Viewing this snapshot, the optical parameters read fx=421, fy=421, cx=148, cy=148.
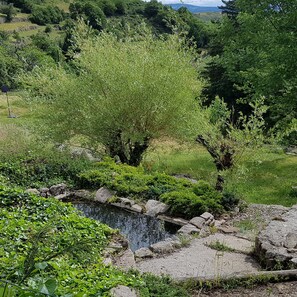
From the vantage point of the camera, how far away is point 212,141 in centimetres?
1188

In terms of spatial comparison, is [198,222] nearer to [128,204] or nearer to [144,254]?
[144,254]

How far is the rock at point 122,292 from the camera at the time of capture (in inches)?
220

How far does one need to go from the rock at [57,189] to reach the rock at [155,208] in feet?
10.5

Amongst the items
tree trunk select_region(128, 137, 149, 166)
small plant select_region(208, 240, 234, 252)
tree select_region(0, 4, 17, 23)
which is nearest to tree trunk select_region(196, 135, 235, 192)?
small plant select_region(208, 240, 234, 252)

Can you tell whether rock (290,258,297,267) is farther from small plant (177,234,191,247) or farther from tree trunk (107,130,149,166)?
tree trunk (107,130,149,166)

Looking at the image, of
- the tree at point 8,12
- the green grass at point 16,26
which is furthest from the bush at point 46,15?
the tree at point 8,12

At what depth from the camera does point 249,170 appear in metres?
14.1

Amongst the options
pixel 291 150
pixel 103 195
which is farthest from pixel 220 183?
pixel 291 150

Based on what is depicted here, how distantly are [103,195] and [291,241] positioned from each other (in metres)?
6.23

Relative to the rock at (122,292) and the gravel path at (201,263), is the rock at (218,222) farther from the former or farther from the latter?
the rock at (122,292)

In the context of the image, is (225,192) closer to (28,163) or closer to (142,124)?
(142,124)

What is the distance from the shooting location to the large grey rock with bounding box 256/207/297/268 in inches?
299

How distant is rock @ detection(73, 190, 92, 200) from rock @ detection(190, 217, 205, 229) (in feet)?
13.1

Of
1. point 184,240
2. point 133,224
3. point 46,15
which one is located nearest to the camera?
point 184,240
